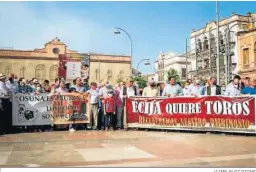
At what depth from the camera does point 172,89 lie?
10.9m

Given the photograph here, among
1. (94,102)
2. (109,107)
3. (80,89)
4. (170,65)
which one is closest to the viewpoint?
(109,107)

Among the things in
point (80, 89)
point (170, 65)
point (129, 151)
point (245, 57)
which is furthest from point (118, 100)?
point (170, 65)

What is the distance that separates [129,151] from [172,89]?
4625 millimetres

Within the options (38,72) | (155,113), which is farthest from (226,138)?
(38,72)

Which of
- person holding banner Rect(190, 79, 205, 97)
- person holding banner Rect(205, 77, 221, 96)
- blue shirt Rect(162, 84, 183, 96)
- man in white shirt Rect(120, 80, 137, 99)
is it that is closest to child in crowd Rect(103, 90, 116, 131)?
man in white shirt Rect(120, 80, 137, 99)

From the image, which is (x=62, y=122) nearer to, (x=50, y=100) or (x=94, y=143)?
(x=50, y=100)

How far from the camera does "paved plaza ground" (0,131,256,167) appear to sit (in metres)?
5.54

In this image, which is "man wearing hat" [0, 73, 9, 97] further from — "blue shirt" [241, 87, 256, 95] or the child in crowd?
"blue shirt" [241, 87, 256, 95]

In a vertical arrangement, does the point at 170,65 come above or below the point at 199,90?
above

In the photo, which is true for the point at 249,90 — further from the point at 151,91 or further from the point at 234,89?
the point at 151,91

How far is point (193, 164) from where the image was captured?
5.40 metres

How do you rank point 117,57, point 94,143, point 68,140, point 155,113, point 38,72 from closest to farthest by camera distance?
1. point 94,143
2. point 68,140
3. point 155,113
4. point 38,72
5. point 117,57

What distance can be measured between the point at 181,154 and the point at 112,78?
158ft

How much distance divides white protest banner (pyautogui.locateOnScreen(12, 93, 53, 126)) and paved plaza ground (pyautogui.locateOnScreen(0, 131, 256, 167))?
1.49 metres
